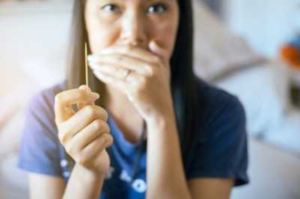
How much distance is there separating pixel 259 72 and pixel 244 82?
6 cm

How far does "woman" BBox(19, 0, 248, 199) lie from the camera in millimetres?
321

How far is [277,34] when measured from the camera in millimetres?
1917

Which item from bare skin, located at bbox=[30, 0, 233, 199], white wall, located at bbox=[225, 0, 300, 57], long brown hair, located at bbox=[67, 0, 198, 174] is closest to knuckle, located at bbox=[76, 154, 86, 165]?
bare skin, located at bbox=[30, 0, 233, 199]

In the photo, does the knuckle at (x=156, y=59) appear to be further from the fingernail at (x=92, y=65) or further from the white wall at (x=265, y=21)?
the white wall at (x=265, y=21)

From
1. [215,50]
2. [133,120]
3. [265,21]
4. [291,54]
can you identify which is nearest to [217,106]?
[133,120]

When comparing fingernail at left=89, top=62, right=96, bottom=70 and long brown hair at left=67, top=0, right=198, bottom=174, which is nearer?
Result: fingernail at left=89, top=62, right=96, bottom=70

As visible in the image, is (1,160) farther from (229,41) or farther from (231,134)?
(229,41)

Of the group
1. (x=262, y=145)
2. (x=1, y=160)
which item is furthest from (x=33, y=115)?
(x=262, y=145)

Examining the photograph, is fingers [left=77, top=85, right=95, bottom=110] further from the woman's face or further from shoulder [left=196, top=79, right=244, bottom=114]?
shoulder [left=196, top=79, right=244, bottom=114]

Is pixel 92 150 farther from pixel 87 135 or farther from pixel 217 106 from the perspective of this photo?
pixel 217 106

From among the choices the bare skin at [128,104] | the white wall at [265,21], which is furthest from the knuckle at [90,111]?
the white wall at [265,21]

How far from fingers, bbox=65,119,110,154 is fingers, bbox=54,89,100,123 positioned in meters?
0.02

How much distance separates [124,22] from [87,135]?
137mm

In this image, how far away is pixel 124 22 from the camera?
15.7 inches
